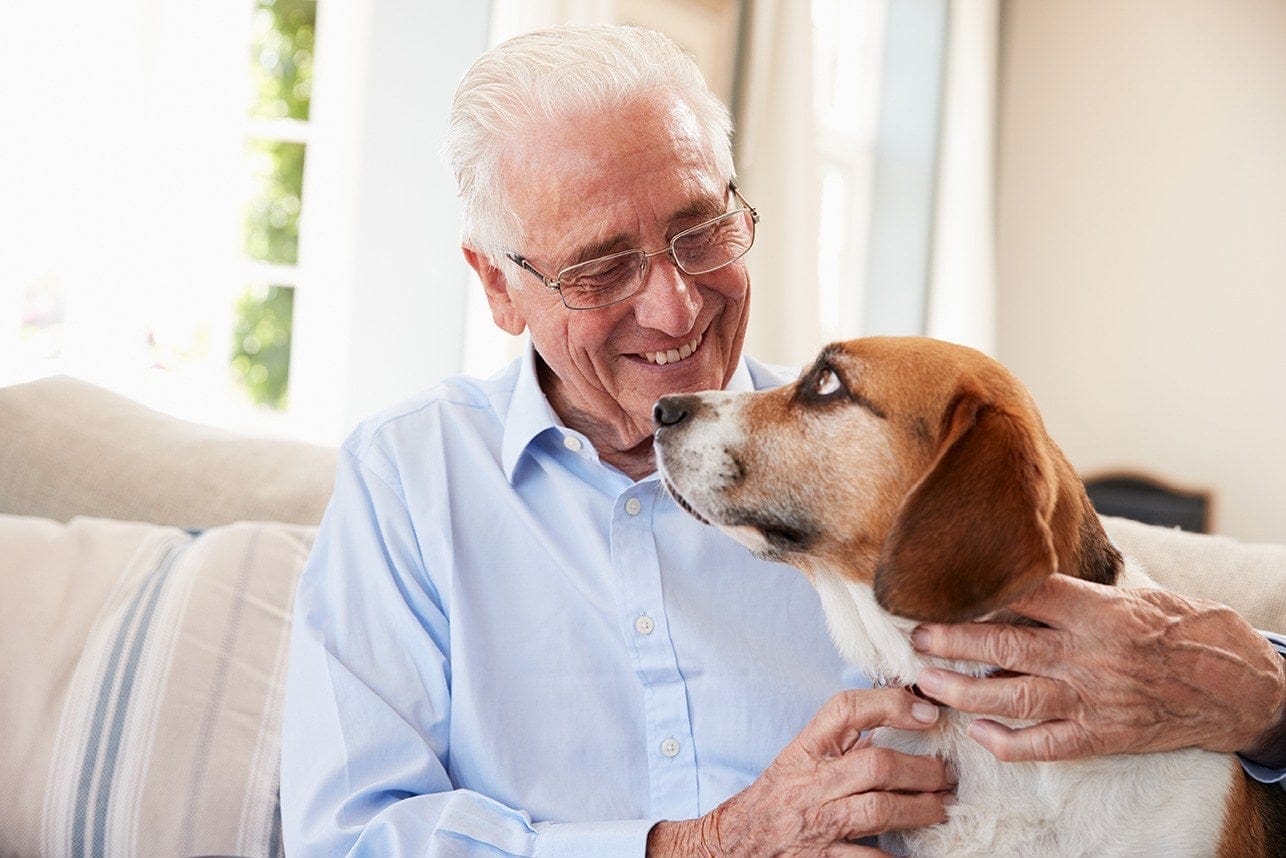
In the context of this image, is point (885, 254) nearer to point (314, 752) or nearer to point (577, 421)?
point (577, 421)

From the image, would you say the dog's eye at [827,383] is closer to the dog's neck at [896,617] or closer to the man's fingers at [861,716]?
the dog's neck at [896,617]

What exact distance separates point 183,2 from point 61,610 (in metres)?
2.13

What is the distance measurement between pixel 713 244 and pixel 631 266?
0.35ft

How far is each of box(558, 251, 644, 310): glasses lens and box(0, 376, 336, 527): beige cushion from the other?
2.19ft

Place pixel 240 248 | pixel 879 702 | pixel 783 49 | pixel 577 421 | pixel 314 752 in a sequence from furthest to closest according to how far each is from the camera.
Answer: pixel 783 49 < pixel 240 248 < pixel 577 421 < pixel 314 752 < pixel 879 702

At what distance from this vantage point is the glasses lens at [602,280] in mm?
1400

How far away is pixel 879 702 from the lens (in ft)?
3.66

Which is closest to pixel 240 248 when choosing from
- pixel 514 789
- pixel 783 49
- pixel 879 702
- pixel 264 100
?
pixel 264 100

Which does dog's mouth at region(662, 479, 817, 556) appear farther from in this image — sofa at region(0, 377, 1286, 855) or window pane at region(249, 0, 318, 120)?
window pane at region(249, 0, 318, 120)

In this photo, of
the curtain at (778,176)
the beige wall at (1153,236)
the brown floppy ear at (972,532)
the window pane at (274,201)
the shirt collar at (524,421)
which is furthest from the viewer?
the beige wall at (1153,236)

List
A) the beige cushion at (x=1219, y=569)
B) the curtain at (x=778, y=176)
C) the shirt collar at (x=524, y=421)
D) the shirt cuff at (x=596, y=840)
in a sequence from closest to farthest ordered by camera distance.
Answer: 1. the shirt cuff at (x=596, y=840)
2. the shirt collar at (x=524, y=421)
3. the beige cushion at (x=1219, y=569)
4. the curtain at (x=778, y=176)

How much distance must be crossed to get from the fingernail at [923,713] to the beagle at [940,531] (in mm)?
32

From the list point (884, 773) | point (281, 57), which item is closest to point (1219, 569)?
point (884, 773)

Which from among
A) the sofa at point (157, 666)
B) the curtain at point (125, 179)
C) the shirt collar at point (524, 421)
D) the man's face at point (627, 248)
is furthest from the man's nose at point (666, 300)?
the curtain at point (125, 179)
